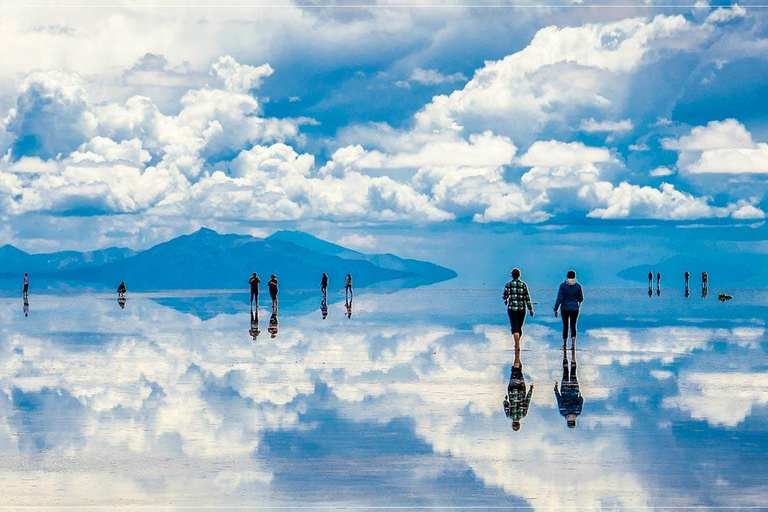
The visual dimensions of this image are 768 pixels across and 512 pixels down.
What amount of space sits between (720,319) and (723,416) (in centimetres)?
3515

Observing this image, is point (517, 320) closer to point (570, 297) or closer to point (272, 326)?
point (570, 297)

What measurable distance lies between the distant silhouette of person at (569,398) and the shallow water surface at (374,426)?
0.17m

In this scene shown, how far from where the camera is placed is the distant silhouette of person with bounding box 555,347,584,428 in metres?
18.3

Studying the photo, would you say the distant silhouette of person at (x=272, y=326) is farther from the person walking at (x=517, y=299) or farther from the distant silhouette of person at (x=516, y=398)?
the distant silhouette of person at (x=516, y=398)

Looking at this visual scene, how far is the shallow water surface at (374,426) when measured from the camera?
A: 12625 mm

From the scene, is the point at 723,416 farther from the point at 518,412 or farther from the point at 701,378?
the point at 701,378

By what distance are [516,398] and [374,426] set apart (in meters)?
4.28

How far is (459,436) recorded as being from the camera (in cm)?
1622

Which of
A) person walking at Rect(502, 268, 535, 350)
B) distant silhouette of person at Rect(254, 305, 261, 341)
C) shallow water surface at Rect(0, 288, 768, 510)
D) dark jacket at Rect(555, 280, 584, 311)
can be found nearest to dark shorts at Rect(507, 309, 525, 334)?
person walking at Rect(502, 268, 535, 350)

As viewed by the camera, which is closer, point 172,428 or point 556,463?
point 556,463

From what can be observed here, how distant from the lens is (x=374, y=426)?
17234 mm

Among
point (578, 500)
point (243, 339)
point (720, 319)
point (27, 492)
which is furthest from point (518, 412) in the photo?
point (720, 319)

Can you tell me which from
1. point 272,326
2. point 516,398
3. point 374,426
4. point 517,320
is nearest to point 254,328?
point 272,326

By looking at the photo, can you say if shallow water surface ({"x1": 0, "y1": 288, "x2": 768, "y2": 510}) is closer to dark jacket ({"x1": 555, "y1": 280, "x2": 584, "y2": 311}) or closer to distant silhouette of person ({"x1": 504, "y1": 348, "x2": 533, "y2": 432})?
distant silhouette of person ({"x1": 504, "y1": 348, "x2": 533, "y2": 432})
